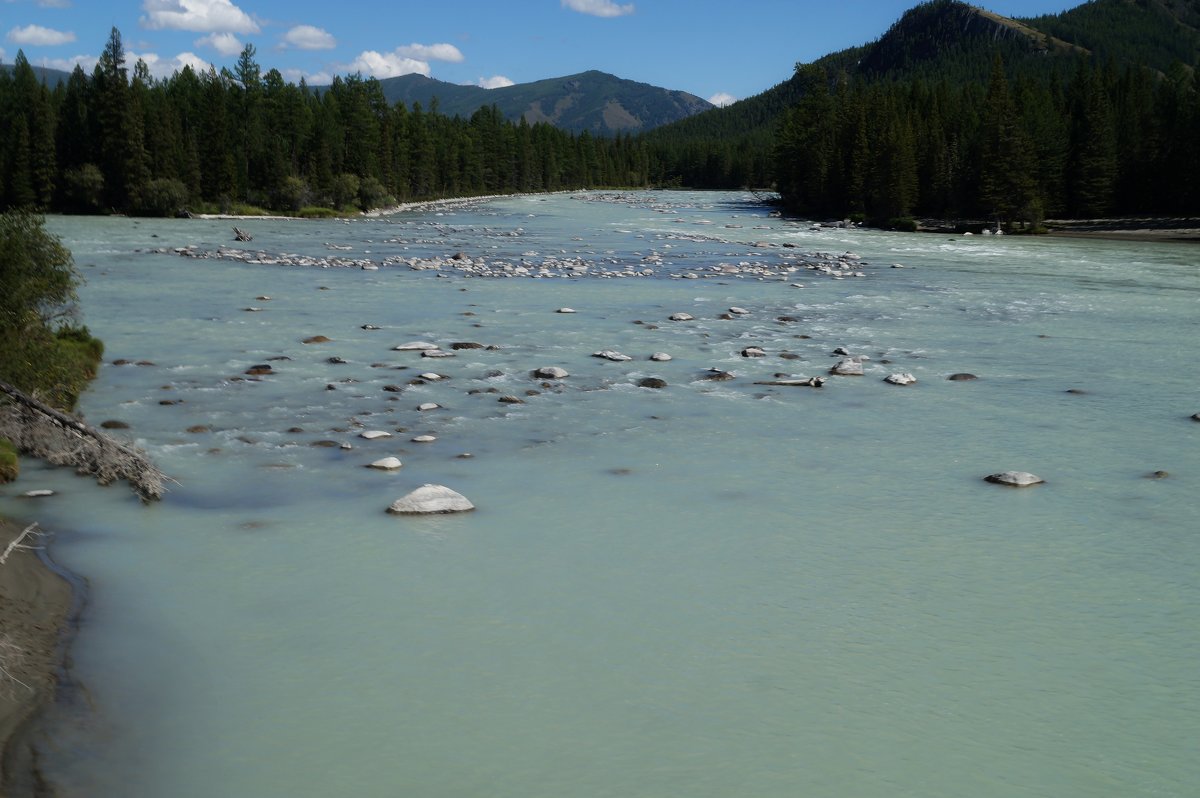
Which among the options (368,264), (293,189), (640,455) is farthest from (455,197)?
(640,455)

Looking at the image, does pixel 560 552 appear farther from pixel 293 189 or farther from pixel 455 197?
pixel 455 197

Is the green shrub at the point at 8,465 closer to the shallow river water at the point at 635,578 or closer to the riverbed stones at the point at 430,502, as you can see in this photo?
the shallow river water at the point at 635,578

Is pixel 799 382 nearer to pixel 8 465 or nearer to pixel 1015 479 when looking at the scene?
pixel 1015 479

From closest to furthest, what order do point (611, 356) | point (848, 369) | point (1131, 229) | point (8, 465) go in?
1. point (8, 465)
2. point (848, 369)
3. point (611, 356)
4. point (1131, 229)

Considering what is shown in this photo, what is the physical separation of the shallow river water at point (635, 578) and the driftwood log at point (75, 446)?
0.31 metres

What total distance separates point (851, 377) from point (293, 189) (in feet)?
286

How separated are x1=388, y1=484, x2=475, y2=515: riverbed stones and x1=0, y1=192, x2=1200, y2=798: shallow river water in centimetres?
32

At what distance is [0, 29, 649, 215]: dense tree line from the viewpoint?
308ft

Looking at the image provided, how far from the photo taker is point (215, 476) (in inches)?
522

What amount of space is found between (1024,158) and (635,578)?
8225cm

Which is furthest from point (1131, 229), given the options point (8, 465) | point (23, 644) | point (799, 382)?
point (23, 644)

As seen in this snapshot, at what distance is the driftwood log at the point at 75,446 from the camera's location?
40.0ft

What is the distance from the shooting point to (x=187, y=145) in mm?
99188

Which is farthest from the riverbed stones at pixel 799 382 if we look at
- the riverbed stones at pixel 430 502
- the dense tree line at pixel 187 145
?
the dense tree line at pixel 187 145
